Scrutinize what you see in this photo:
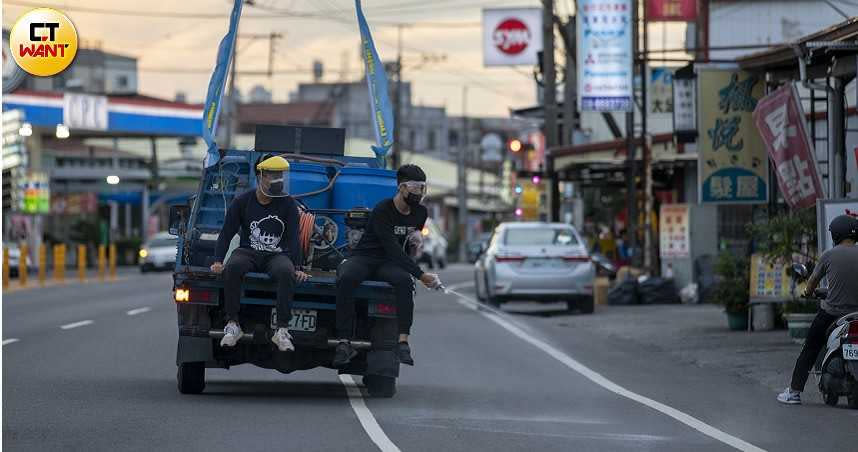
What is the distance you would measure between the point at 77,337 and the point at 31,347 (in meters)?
2.22

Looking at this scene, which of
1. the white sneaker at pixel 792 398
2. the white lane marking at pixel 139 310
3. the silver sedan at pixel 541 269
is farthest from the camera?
the silver sedan at pixel 541 269

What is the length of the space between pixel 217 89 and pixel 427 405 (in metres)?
5.09

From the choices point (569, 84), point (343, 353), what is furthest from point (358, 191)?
point (569, 84)

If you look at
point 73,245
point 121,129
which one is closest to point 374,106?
point 121,129

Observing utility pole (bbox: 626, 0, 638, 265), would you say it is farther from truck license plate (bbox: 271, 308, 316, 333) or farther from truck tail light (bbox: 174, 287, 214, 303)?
truck tail light (bbox: 174, 287, 214, 303)

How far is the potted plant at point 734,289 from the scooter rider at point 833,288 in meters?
10.1

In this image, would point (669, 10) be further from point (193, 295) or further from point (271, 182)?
point (193, 295)

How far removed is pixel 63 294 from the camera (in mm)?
38094

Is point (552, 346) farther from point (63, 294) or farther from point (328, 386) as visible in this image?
point (63, 294)

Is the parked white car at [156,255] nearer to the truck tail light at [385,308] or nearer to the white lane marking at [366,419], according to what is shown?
the white lane marking at [366,419]

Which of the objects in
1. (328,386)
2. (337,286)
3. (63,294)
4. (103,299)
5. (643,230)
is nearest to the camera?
(337,286)

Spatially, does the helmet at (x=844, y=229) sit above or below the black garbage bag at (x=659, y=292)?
above

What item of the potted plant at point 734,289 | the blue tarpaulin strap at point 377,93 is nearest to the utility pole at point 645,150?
the potted plant at point 734,289

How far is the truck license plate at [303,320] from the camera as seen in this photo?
13719 millimetres
